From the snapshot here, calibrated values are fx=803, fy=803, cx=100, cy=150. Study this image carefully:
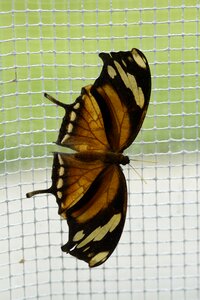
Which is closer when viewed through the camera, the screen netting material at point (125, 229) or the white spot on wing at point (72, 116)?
the white spot on wing at point (72, 116)

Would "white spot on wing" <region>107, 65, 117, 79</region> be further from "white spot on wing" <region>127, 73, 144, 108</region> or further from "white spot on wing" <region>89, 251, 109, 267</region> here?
"white spot on wing" <region>89, 251, 109, 267</region>

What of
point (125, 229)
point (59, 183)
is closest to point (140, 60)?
point (59, 183)

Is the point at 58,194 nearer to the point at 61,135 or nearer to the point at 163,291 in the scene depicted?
the point at 61,135

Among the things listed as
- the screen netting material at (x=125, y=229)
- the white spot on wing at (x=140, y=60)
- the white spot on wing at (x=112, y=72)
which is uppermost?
the white spot on wing at (x=140, y=60)

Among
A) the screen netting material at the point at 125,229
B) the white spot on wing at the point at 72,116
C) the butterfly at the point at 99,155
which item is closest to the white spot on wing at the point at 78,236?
the butterfly at the point at 99,155

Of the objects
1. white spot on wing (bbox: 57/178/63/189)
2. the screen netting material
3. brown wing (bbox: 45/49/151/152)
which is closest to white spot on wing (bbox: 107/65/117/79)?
brown wing (bbox: 45/49/151/152)

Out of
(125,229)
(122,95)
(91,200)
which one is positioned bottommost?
(125,229)

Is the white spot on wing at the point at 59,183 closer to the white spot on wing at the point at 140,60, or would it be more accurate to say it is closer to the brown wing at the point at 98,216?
the brown wing at the point at 98,216

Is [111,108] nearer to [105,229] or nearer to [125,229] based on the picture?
[105,229]
